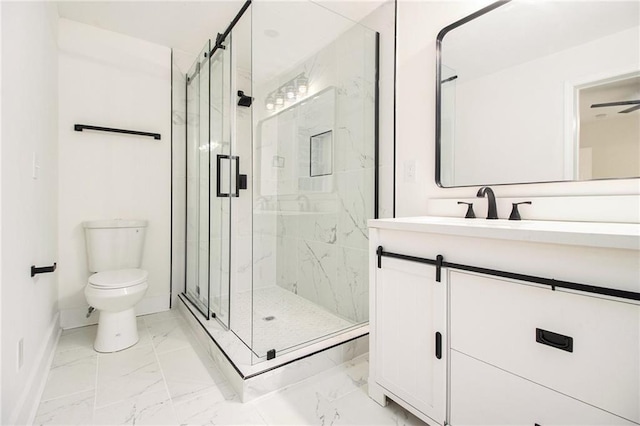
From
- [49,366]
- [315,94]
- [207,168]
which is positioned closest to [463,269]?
[315,94]

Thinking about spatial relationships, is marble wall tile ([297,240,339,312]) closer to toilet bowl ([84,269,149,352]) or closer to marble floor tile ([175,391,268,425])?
marble floor tile ([175,391,268,425])

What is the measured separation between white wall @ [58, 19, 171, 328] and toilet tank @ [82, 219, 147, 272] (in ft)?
0.47

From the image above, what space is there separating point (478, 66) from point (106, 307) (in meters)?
2.51

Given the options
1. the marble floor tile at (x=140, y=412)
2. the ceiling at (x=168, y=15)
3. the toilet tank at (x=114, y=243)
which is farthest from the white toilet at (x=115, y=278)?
the ceiling at (x=168, y=15)

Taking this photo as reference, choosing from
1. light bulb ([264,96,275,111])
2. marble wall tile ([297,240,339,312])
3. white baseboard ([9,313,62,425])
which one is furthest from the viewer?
marble wall tile ([297,240,339,312])

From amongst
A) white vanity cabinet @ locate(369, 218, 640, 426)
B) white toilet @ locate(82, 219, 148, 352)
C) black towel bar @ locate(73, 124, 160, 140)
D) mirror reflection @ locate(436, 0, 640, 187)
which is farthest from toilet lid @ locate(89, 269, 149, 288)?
mirror reflection @ locate(436, 0, 640, 187)

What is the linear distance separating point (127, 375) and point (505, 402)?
1769 mm

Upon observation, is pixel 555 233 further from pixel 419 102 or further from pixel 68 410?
pixel 68 410

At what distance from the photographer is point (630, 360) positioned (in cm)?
75

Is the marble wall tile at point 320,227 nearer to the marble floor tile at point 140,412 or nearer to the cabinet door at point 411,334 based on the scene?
the cabinet door at point 411,334

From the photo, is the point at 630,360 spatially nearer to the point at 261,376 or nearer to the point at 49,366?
the point at 261,376

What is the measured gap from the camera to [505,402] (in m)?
0.97

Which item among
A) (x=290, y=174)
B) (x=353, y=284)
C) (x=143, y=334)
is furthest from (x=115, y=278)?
(x=353, y=284)

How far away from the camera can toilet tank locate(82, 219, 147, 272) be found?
2207mm
